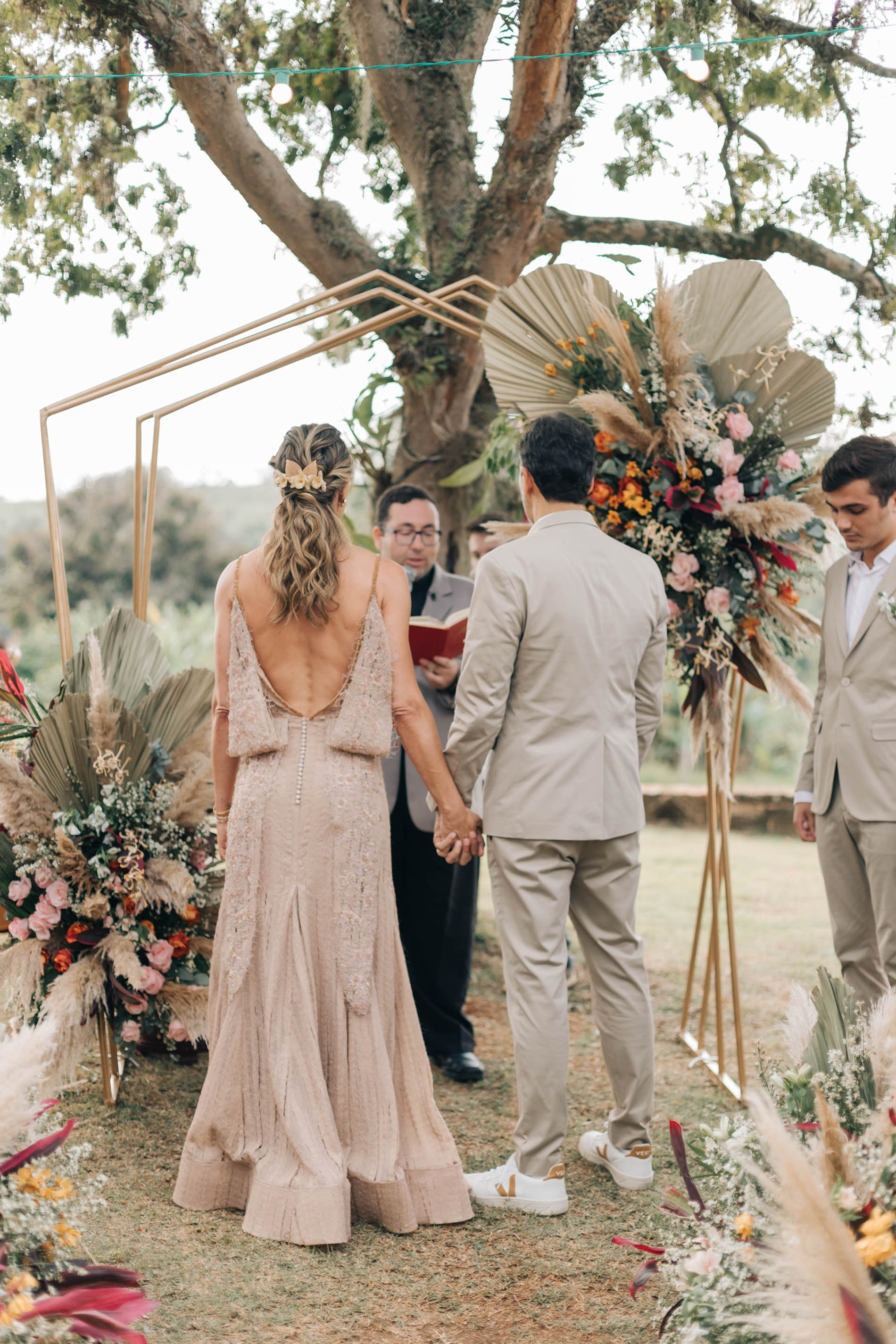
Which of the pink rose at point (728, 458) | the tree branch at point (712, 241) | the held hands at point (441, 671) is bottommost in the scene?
the held hands at point (441, 671)

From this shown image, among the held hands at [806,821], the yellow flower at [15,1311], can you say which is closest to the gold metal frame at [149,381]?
the held hands at [806,821]

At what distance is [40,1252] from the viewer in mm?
1879

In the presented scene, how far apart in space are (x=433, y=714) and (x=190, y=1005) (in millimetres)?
1206

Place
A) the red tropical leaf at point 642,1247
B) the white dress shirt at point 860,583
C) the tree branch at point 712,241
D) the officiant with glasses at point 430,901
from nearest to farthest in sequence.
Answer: the red tropical leaf at point 642,1247
the white dress shirt at point 860,583
the officiant with glasses at point 430,901
the tree branch at point 712,241

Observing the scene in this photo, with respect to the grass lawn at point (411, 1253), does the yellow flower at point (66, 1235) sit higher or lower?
higher

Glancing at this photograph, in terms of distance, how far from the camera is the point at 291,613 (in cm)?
289

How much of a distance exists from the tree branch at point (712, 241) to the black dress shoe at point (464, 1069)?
3.43 metres

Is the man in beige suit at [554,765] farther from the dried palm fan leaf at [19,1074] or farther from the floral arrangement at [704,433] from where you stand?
the dried palm fan leaf at [19,1074]

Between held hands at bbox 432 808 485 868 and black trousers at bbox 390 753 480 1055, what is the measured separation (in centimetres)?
102

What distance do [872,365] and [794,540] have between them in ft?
5.33

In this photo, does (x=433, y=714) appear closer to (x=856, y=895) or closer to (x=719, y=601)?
(x=719, y=601)

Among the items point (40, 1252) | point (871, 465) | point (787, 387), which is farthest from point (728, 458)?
point (40, 1252)

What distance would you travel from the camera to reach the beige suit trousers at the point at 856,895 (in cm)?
316

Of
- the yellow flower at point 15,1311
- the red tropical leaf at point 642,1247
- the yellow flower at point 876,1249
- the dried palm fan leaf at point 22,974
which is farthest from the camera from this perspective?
the dried palm fan leaf at point 22,974
